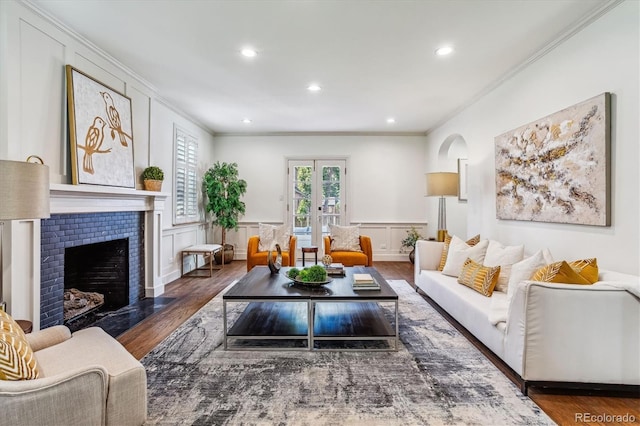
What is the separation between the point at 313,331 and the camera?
2645mm

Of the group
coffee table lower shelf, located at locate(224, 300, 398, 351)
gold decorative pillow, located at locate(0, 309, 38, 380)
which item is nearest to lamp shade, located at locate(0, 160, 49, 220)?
gold decorative pillow, located at locate(0, 309, 38, 380)

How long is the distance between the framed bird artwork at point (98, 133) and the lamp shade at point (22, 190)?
1.42 metres

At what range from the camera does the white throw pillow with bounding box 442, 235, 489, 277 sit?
3.46 metres

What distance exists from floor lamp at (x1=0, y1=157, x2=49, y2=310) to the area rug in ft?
4.15

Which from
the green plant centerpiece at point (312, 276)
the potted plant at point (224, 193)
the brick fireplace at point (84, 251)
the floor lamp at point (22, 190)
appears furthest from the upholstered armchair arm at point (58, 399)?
the potted plant at point (224, 193)

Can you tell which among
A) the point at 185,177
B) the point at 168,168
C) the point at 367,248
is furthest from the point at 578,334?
the point at 185,177

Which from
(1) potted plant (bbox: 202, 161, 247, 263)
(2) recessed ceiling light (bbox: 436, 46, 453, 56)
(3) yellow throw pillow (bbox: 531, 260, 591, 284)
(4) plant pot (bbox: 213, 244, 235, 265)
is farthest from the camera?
(4) plant pot (bbox: 213, 244, 235, 265)

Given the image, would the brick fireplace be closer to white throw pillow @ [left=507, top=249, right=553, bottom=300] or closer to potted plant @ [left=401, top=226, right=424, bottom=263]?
white throw pillow @ [left=507, top=249, right=553, bottom=300]

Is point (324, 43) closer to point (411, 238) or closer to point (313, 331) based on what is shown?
point (313, 331)

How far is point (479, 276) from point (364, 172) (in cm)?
404

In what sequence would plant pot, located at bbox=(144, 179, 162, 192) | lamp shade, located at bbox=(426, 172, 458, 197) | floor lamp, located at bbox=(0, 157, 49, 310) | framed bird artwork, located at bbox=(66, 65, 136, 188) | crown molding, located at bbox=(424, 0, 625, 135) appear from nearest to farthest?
1. floor lamp, located at bbox=(0, 157, 49, 310)
2. crown molding, located at bbox=(424, 0, 625, 135)
3. framed bird artwork, located at bbox=(66, 65, 136, 188)
4. plant pot, located at bbox=(144, 179, 162, 192)
5. lamp shade, located at bbox=(426, 172, 458, 197)

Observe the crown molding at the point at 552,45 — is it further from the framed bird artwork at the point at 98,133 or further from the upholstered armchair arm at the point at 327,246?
the framed bird artwork at the point at 98,133

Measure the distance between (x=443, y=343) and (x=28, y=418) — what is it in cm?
265

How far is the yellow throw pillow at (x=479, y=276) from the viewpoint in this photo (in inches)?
114
